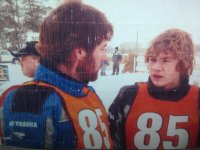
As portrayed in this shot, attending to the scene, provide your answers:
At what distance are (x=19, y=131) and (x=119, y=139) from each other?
1.33 meters

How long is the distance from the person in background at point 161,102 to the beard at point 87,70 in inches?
17.3

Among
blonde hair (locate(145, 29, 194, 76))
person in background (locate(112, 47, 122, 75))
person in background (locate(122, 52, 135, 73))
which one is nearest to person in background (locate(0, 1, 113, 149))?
person in background (locate(112, 47, 122, 75))

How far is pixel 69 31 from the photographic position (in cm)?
440

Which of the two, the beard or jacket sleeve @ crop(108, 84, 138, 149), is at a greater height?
the beard

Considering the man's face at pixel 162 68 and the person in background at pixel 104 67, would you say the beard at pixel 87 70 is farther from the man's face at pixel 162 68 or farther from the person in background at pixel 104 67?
the man's face at pixel 162 68

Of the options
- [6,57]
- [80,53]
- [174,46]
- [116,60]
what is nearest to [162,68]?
[174,46]

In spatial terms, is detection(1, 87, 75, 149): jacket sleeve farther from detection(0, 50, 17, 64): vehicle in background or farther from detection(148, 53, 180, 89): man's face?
detection(148, 53, 180, 89): man's face

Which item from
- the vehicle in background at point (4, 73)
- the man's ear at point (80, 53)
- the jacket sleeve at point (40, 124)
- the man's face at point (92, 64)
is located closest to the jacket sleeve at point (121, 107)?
the man's face at point (92, 64)

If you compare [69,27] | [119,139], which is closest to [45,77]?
[69,27]

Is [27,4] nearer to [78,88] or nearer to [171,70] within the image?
[78,88]

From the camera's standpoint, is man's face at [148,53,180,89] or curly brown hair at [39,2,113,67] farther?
man's face at [148,53,180,89]

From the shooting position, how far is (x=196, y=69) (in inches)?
183

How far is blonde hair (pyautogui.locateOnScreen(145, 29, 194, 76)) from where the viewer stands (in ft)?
14.8

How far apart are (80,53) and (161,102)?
4.04 feet
